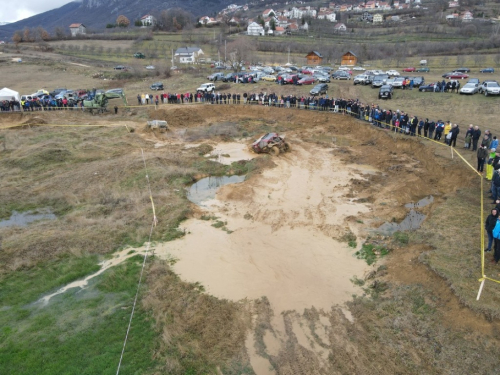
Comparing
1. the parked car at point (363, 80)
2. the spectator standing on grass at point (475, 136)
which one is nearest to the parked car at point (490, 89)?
the parked car at point (363, 80)

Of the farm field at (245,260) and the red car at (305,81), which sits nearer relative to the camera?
the farm field at (245,260)

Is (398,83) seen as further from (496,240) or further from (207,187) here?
(496,240)

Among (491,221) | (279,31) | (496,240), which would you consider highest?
(279,31)

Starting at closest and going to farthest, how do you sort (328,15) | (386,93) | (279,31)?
(386,93), (279,31), (328,15)

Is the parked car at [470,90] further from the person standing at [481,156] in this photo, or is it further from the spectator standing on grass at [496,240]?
the spectator standing on grass at [496,240]

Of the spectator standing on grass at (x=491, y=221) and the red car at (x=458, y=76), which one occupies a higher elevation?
the red car at (x=458, y=76)

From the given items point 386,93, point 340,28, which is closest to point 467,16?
point 340,28

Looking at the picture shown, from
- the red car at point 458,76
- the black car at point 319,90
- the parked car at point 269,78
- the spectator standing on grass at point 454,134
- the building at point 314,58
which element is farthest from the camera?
the building at point 314,58

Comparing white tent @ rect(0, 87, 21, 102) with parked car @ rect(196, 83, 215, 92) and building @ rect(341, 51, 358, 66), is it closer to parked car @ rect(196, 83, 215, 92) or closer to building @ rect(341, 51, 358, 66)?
parked car @ rect(196, 83, 215, 92)
